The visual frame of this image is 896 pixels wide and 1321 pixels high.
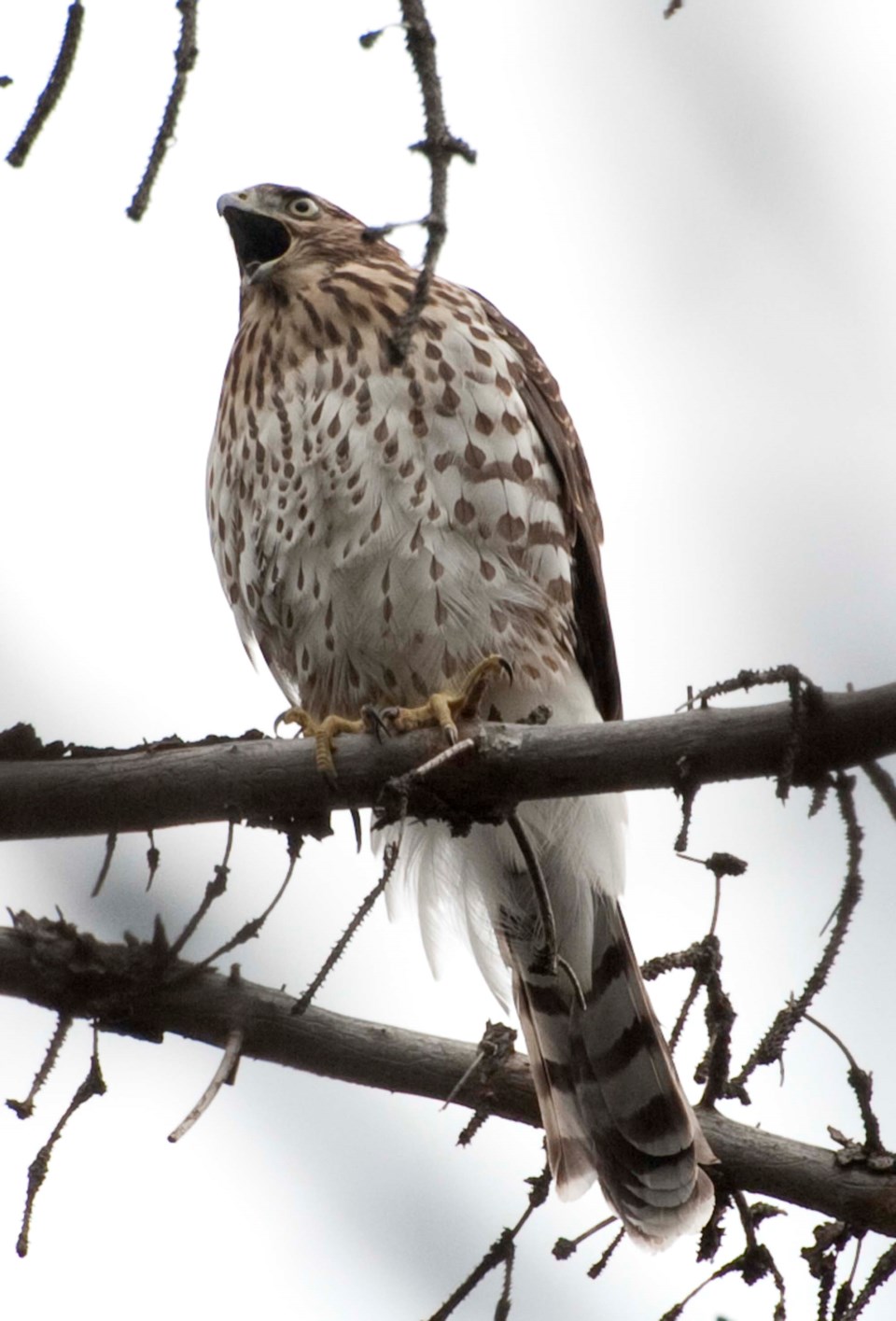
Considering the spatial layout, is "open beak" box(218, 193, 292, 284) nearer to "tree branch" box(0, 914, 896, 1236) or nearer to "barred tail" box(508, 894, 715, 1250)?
"barred tail" box(508, 894, 715, 1250)

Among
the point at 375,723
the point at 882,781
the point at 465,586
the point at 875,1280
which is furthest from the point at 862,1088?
the point at 465,586

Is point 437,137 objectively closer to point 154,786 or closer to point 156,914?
point 154,786

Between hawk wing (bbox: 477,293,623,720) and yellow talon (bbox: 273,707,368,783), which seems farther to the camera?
hawk wing (bbox: 477,293,623,720)

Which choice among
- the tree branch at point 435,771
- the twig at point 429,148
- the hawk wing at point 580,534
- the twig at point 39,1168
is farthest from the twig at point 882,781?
the hawk wing at point 580,534

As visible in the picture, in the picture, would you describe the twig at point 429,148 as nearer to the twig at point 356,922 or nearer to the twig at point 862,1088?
the twig at point 356,922

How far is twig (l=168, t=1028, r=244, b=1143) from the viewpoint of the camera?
90.8 inches

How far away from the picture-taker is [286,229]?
16.4ft

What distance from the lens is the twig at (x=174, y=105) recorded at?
1704mm

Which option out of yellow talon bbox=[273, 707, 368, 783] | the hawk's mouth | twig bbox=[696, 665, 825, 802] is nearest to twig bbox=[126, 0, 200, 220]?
twig bbox=[696, 665, 825, 802]

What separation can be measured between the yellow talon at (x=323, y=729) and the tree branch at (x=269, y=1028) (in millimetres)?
419

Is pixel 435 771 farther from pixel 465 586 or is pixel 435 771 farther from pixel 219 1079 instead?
pixel 465 586

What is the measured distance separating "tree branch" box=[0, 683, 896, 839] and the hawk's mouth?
238 centimetres

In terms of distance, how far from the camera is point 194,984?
9.47 feet

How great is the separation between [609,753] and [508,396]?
1.79 meters
